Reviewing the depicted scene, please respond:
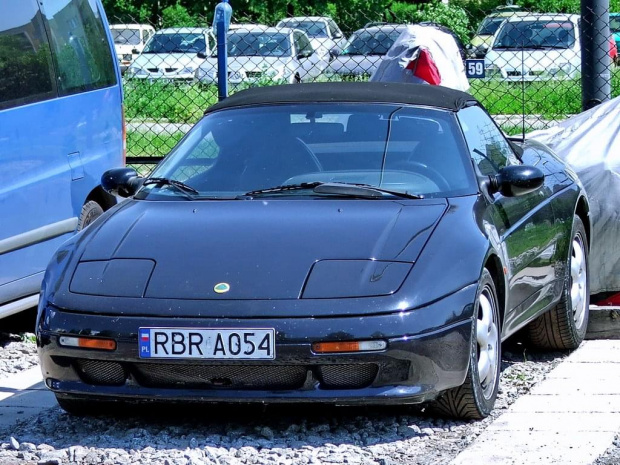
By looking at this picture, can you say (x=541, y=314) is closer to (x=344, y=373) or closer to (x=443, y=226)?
(x=443, y=226)

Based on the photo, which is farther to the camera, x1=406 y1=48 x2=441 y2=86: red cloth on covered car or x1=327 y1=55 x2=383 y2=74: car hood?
x1=327 y1=55 x2=383 y2=74: car hood

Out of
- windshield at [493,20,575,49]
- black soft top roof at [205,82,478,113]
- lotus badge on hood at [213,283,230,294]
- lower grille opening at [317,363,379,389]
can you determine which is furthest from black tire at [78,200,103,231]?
windshield at [493,20,575,49]

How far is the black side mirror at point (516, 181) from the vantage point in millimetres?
5594

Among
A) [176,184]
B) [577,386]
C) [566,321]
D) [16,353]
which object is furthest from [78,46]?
[577,386]

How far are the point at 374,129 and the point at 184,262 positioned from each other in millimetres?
1299

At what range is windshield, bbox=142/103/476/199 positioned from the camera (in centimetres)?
555

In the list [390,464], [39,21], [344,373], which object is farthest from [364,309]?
[39,21]

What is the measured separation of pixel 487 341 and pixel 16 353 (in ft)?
9.38

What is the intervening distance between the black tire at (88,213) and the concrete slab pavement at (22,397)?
1321 mm

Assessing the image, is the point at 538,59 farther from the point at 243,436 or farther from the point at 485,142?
the point at 243,436

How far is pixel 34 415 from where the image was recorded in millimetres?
5461

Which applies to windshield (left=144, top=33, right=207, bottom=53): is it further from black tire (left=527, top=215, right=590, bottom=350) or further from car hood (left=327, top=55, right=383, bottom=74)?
black tire (left=527, top=215, right=590, bottom=350)

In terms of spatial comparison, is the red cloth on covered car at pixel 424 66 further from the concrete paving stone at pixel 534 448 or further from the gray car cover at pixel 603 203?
the concrete paving stone at pixel 534 448

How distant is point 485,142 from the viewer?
6.12 meters
